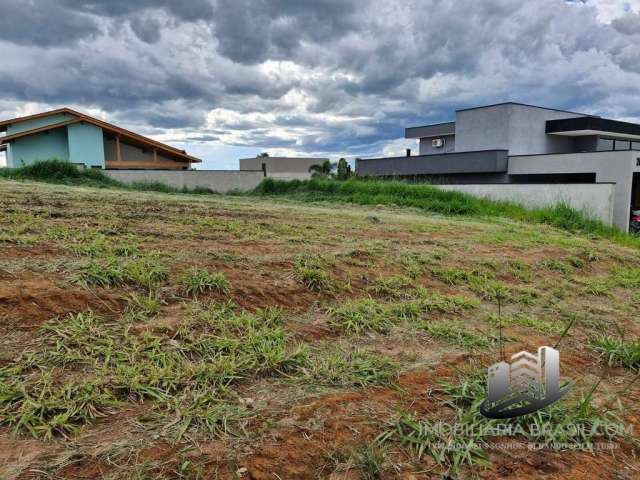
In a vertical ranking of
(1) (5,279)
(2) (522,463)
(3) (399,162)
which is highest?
(3) (399,162)

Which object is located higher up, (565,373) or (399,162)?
(399,162)

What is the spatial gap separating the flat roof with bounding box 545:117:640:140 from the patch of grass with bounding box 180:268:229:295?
25.8 m

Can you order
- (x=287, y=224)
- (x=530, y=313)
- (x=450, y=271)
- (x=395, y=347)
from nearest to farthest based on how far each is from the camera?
(x=395, y=347) < (x=530, y=313) < (x=450, y=271) < (x=287, y=224)

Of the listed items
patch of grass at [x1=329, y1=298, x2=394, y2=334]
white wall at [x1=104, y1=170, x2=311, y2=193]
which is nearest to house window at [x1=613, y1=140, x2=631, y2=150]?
white wall at [x1=104, y1=170, x2=311, y2=193]

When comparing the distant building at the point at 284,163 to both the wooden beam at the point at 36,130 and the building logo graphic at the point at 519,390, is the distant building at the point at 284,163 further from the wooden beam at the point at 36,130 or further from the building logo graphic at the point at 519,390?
the building logo graphic at the point at 519,390

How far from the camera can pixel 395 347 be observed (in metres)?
2.41

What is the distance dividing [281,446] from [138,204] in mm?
4943

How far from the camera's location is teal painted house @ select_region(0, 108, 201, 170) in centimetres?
1869

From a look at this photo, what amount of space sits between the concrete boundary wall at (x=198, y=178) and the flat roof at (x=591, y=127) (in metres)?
17.0

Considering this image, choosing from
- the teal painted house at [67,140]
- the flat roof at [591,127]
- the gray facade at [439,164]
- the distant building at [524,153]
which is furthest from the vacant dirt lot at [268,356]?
the flat roof at [591,127]

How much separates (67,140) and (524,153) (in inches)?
904

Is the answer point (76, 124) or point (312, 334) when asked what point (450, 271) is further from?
point (76, 124)

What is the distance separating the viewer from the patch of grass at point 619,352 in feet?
7.98

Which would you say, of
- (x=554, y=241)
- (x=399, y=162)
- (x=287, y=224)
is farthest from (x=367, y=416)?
(x=399, y=162)
